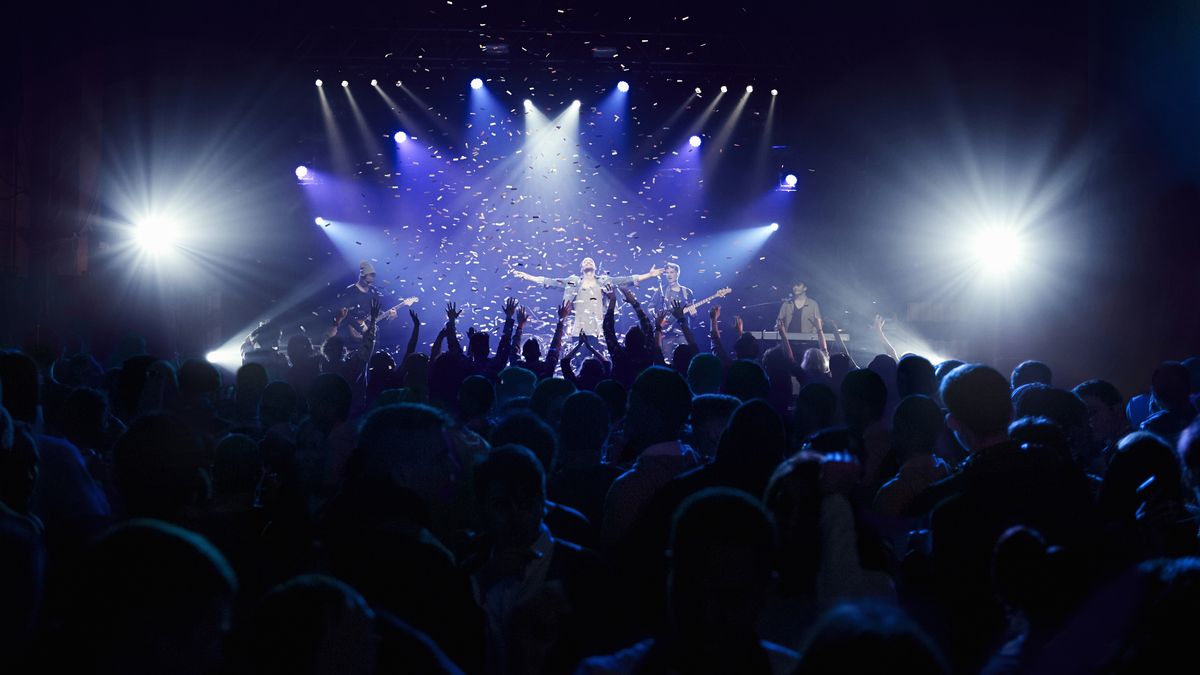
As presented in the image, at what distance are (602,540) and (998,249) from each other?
13427 millimetres

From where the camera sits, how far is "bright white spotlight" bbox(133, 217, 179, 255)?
56.2 feet

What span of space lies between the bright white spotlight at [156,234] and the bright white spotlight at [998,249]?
14.3 m

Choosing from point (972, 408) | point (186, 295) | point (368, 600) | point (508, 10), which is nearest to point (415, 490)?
point (368, 600)

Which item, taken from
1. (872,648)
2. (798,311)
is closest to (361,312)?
(798,311)

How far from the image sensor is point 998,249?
15.3 m

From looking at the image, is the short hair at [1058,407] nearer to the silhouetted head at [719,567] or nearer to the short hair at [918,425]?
the short hair at [918,425]

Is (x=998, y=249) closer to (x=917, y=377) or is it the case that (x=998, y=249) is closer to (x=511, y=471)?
(x=917, y=377)

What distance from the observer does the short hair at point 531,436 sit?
3826mm

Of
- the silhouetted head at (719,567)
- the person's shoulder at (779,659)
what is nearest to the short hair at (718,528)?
the silhouetted head at (719,567)

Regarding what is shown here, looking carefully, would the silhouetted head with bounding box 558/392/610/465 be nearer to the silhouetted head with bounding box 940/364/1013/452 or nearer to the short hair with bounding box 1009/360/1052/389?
the silhouetted head with bounding box 940/364/1013/452

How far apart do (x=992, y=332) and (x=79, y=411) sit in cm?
1339

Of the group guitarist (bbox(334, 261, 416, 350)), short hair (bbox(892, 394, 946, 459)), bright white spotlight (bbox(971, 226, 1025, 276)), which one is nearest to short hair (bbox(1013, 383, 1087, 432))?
short hair (bbox(892, 394, 946, 459))

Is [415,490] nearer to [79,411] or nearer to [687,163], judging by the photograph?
[79,411]

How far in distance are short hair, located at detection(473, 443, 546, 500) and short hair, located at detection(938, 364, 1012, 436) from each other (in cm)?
170
